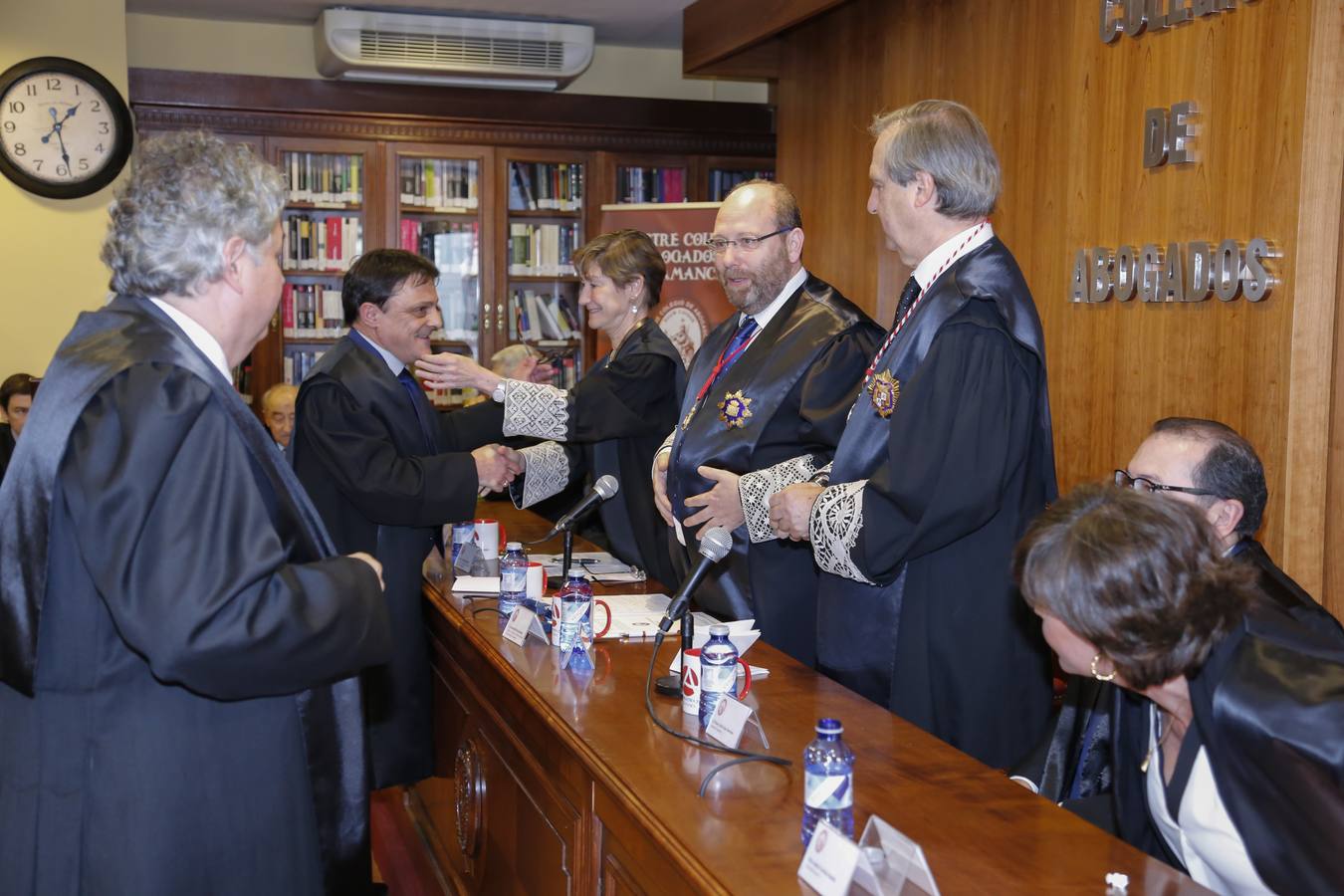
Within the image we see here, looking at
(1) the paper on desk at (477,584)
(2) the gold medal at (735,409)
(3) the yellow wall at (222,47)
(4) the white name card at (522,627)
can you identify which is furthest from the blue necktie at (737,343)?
(3) the yellow wall at (222,47)

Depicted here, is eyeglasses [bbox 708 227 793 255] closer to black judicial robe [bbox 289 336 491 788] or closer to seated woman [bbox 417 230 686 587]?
seated woman [bbox 417 230 686 587]

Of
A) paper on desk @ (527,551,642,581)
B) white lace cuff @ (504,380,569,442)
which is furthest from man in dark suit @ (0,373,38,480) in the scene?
paper on desk @ (527,551,642,581)

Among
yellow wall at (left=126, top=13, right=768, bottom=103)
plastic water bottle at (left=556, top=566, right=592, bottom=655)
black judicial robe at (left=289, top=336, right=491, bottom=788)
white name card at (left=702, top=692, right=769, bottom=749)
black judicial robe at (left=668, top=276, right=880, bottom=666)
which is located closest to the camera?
white name card at (left=702, top=692, right=769, bottom=749)

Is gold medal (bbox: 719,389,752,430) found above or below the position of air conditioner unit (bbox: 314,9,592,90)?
below

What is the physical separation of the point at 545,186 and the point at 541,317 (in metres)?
0.77

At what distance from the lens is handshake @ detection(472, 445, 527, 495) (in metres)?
3.57

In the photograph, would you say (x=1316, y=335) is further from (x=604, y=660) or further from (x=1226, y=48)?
(x=604, y=660)

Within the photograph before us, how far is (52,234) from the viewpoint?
667 centimetres

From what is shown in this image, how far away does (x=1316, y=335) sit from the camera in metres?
3.05

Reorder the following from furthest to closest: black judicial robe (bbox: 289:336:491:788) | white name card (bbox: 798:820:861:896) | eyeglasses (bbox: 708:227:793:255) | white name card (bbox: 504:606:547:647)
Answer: black judicial robe (bbox: 289:336:491:788)
eyeglasses (bbox: 708:227:793:255)
white name card (bbox: 504:606:547:647)
white name card (bbox: 798:820:861:896)

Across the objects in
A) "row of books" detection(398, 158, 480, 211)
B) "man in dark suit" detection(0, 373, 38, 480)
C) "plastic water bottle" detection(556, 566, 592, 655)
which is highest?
"row of books" detection(398, 158, 480, 211)

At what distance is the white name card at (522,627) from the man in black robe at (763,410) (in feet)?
1.67

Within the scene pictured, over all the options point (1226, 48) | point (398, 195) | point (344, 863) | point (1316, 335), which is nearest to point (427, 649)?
point (344, 863)

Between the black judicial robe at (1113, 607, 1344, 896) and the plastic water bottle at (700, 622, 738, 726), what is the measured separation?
0.72 m
